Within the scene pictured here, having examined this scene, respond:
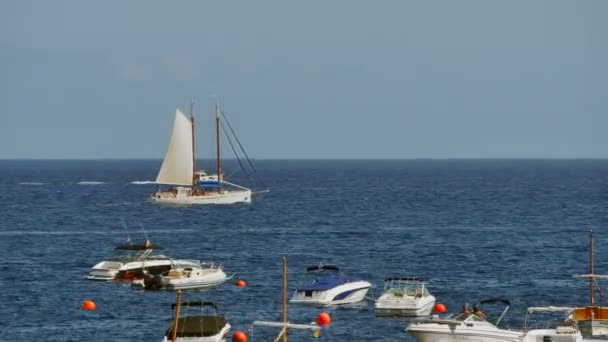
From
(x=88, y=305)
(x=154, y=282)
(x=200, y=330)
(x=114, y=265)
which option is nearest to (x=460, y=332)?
(x=200, y=330)

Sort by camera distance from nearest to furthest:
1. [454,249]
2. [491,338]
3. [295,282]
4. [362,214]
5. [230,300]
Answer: [491,338] < [230,300] < [295,282] < [454,249] < [362,214]

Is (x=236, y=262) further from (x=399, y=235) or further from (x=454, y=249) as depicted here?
Answer: (x=399, y=235)

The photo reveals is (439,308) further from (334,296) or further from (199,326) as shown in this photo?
(199,326)

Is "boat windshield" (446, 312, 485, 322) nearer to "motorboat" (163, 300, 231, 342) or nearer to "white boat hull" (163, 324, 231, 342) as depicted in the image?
"white boat hull" (163, 324, 231, 342)

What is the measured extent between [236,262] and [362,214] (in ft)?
256

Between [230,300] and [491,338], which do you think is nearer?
[491,338]

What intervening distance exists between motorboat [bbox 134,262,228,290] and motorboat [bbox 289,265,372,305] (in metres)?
9.36

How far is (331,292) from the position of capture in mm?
90062

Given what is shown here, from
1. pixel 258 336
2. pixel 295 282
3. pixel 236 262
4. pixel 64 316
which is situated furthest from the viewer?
pixel 236 262

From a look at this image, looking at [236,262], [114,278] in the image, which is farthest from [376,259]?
[114,278]

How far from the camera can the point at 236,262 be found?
119562 mm

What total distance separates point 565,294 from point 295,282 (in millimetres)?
20737

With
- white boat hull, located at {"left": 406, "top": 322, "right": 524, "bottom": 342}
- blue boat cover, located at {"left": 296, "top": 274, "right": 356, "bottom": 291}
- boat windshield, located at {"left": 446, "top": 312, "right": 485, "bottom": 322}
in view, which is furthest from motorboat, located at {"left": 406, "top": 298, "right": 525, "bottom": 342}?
blue boat cover, located at {"left": 296, "top": 274, "right": 356, "bottom": 291}

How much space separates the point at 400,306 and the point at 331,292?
6734mm
